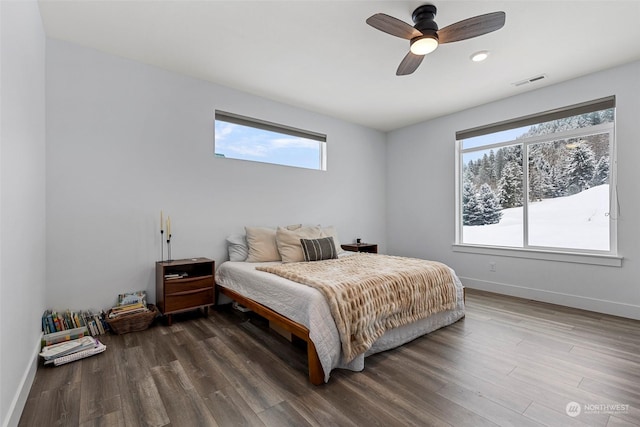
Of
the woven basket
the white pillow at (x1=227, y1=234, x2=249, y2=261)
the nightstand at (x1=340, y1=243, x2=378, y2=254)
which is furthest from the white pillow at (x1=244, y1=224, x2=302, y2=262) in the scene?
the nightstand at (x1=340, y1=243, x2=378, y2=254)

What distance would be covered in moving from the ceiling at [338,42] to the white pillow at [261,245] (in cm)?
182

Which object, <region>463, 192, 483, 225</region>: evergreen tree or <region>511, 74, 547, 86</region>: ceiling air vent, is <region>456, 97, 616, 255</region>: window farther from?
<region>511, 74, 547, 86</region>: ceiling air vent

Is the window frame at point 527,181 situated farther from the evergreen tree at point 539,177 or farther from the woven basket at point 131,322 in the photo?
the woven basket at point 131,322

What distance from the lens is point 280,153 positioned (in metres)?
4.20

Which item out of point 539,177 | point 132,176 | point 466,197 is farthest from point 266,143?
point 539,177

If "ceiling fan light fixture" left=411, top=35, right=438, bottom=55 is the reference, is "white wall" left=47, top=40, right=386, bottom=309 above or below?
below

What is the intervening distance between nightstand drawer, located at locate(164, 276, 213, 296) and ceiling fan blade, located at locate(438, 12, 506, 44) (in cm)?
308

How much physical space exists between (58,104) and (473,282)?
5.38 meters

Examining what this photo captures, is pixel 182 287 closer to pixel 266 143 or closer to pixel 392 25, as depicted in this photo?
pixel 266 143

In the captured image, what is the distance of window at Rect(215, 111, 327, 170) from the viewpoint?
371cm

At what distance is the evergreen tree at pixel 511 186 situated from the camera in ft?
13.1

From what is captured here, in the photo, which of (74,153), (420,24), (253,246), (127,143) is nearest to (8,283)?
(74,153)

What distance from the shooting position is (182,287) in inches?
116

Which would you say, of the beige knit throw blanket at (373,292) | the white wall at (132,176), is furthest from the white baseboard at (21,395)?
the beige knit throw blanket at (373,292)
